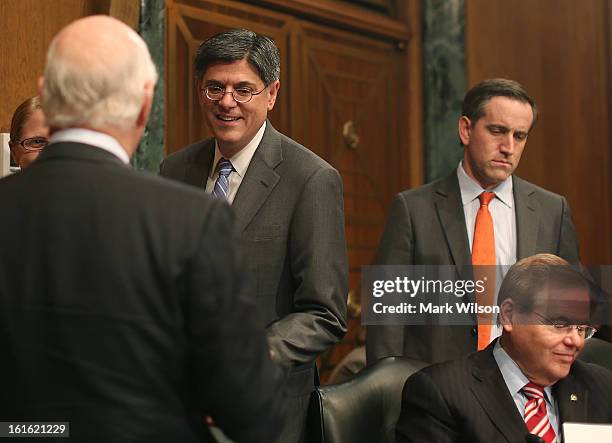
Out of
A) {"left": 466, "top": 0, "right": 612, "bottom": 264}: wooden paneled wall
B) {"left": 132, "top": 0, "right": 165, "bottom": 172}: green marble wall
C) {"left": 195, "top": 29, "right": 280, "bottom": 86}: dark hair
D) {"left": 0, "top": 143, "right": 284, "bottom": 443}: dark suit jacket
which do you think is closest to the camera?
{"left": 0, "top": 143, "right": 284, "bottom": 443}: dark suit jacket

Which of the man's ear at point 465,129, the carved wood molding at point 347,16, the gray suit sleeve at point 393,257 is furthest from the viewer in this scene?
the carved wood molding at point 347,16

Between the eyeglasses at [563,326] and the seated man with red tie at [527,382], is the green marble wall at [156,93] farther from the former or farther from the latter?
the eyeglasses at [563,326]

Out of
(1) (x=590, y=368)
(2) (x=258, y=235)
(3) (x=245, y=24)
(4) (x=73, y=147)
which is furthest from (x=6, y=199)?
(3) (x=245, y=24)

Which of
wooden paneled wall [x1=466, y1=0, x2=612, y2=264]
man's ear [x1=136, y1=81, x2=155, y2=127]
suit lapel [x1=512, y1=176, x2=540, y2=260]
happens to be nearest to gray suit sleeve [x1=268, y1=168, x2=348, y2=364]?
man's ear [x1=136, y1=81, x2=155, y2=127]

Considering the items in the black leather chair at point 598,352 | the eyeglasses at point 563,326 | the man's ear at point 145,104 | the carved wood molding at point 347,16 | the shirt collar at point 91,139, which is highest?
the carved wood molding at point 347,16

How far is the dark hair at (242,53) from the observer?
2523 mm

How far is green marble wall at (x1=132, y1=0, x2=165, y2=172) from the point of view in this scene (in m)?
3.87

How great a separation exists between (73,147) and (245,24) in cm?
→ 311

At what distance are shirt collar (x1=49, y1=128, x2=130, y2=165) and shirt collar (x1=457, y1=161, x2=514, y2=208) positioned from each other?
193cm

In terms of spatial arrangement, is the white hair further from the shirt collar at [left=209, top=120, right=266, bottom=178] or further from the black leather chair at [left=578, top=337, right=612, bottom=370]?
the black leather chair at [left=578, top=337, right=612, bottom=370]

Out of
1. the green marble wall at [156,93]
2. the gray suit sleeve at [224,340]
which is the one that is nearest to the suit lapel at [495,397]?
the gray suit sleeve at [224,340]

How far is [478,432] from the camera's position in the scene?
242cm

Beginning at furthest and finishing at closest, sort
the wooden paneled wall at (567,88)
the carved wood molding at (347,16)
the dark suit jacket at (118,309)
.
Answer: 1. the wooden paneled wall at (567,88)
2. the carved wood molding at (347,16)
3. the dark suit jacket at (118,309)

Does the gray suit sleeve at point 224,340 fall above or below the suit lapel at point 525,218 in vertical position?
below
